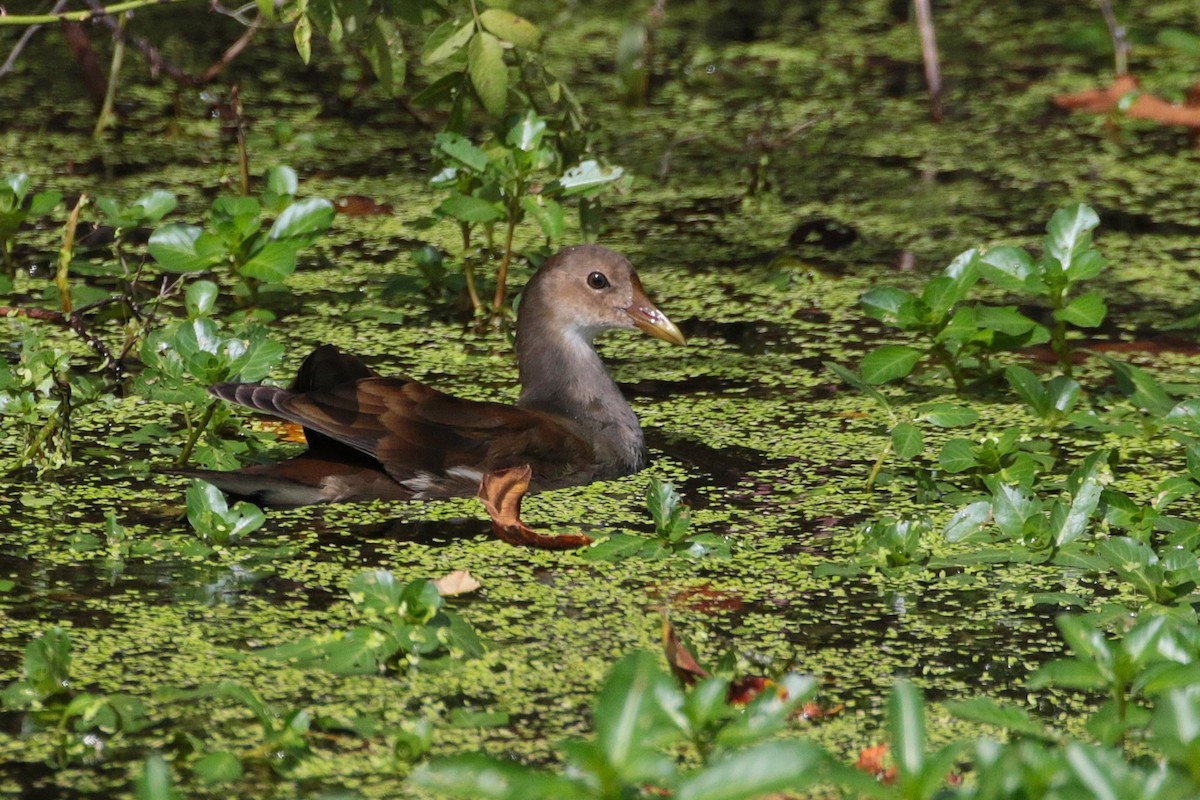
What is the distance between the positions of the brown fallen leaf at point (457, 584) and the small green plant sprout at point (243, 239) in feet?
3.66

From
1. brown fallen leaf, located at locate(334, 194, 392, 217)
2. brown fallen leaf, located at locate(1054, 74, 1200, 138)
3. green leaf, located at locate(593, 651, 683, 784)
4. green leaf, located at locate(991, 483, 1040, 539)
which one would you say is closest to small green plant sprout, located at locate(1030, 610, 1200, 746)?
green leaf, located at locate(593, 651, 683, 784)

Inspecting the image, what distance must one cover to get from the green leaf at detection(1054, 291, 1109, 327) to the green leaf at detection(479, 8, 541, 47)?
1.33 m

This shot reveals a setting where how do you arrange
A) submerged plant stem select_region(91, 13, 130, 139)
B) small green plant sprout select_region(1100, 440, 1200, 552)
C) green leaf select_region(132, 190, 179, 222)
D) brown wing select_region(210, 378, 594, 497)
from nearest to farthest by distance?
small green plant sprout select_region(1100, 440, 1200, 552) → brown wing select_region(210, 378, 594, 497) → green leaf select_region(132, 190, 179, 222) → submerged plant stem select_region(91, 13, 130, 139)

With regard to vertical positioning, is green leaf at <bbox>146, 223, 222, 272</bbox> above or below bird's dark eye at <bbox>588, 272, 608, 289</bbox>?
above

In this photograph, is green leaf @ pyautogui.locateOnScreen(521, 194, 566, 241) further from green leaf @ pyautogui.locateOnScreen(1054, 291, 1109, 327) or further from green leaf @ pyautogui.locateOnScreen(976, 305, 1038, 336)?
green leaf @ pyautogui.locateOnScreen(1054, 291, 1109, 327)

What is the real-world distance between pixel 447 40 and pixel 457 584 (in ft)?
4.81

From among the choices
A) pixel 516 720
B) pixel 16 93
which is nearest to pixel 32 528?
pixel 516 720

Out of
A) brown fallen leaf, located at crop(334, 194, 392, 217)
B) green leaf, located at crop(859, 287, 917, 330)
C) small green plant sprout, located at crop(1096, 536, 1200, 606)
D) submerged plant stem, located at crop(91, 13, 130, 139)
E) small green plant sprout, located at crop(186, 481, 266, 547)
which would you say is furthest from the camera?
submerged plant stem, located at crop(91, 13, 130, 139)

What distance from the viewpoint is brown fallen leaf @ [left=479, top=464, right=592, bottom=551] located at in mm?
3631

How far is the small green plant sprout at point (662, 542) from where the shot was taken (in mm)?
3512

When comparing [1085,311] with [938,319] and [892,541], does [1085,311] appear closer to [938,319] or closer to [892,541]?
[938,319]

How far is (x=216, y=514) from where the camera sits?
347 centimetres

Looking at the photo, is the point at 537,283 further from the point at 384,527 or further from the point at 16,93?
the point at 16,93

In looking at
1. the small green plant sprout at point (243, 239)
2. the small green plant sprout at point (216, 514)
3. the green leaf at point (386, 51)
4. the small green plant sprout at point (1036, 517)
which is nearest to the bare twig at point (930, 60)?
the green leaf at point (386, 51)
